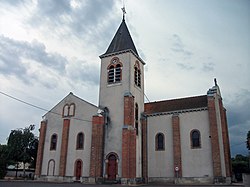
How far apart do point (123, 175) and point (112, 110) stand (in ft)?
27.6

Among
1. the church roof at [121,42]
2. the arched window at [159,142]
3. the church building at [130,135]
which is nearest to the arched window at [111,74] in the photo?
the church building at [130,135]

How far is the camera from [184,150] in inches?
1211

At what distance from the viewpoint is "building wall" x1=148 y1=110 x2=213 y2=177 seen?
96.7 feet

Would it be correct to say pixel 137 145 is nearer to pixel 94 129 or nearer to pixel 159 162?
pixel 159 162

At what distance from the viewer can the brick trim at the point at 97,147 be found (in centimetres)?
3016

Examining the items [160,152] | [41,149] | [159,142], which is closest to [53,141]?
Answer: [41,149]

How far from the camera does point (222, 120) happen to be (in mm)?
31203

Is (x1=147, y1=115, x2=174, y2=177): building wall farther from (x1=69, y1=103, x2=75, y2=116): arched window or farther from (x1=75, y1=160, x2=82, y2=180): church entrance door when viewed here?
(x1=69, y1=103, x2=75, y2=116): arched window

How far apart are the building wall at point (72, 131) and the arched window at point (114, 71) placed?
468 centimetres

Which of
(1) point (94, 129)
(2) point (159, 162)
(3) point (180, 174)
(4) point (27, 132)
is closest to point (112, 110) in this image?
(1) point (94, 129)

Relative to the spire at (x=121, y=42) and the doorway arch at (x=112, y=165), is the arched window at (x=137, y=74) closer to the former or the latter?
the spire at (x=121, y=42)

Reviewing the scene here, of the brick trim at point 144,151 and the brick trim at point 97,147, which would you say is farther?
the brick trim at point 144,151

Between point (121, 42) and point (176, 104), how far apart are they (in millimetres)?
11966

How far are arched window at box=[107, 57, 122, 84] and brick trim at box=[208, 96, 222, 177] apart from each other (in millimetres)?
12127
